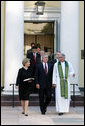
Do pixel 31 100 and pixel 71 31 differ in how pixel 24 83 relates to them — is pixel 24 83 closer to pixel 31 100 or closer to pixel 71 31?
pixel 31 100

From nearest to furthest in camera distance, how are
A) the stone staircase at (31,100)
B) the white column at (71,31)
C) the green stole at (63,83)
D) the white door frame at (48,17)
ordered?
1. the green stole at (63,83)
2. the stone staircase at (31,100)
3. the white column at (71,31)
4. the white door frame at (48,17)

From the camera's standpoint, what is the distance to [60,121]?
12.0m

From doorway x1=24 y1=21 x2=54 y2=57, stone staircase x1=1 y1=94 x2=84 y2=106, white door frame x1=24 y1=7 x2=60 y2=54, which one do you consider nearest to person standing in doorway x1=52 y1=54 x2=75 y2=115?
stone staircase x1=1 y1=94 x2=84 y2=106

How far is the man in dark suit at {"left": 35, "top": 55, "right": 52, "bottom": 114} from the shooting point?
1329 cm

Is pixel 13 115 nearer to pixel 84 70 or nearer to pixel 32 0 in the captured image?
pixel 84 70

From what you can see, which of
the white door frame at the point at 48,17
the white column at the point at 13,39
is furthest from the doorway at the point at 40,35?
the white column at the point at 13,39

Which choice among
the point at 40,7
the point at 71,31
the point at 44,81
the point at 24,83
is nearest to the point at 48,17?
the point at 40,7

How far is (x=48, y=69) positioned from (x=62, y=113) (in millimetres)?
1497

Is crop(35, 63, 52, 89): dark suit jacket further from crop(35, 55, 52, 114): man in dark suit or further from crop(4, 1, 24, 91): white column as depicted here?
crop(4, 1, 24, 91): white column

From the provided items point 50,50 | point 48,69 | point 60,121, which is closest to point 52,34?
point 50,50

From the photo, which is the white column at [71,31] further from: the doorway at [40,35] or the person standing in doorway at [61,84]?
the doorway at [40,35]

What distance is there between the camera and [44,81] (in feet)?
43.6

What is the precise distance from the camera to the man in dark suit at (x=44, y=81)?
13.3 meters

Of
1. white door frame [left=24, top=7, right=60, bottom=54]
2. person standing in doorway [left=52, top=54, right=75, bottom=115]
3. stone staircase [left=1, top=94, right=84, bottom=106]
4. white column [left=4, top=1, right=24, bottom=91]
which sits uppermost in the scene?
white door frame [left=24, top=7, right=60, bottom=54]
